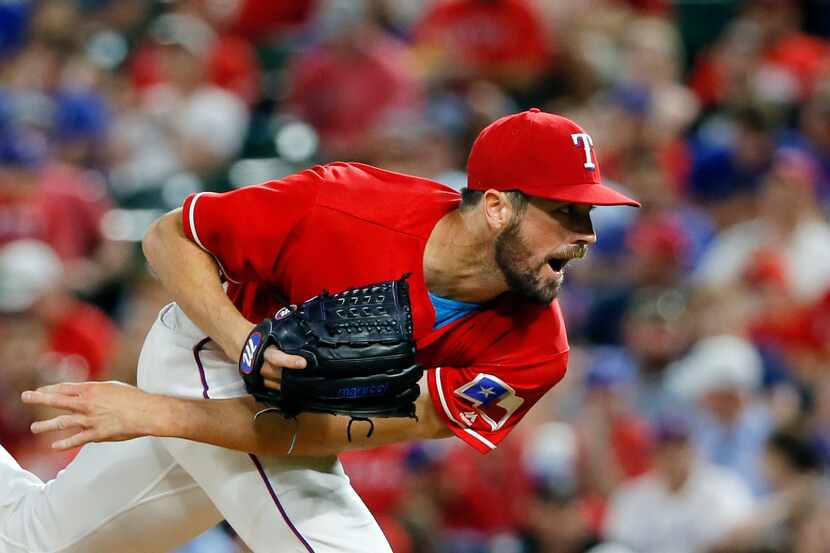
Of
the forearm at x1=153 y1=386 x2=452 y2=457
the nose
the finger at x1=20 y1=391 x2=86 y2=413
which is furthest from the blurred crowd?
Answer: the nose

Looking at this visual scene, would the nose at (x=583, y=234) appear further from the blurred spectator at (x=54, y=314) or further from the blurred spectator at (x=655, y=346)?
the blurred spectator at (x=54, y=314)

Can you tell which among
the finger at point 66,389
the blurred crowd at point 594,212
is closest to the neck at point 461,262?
the finger at point 66,389

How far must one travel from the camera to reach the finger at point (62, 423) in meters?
3.28

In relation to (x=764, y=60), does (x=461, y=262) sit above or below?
above

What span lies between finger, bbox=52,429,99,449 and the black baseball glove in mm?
369

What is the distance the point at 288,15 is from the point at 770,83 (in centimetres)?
336

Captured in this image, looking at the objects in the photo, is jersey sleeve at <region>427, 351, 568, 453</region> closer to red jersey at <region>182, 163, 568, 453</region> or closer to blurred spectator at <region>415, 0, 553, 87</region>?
red jersey at <region>182, 163, 568, 453</region>

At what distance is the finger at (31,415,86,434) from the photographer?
3277mm

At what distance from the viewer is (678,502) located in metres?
5.78

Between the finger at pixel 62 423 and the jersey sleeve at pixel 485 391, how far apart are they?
84 cm

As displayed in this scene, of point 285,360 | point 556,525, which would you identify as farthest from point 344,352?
point 556,525

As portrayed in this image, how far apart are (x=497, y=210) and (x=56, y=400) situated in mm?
1103

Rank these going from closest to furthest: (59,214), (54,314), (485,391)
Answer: (485,391) → (54,314) → (59,214)

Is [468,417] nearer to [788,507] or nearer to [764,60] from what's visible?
[788,507]
